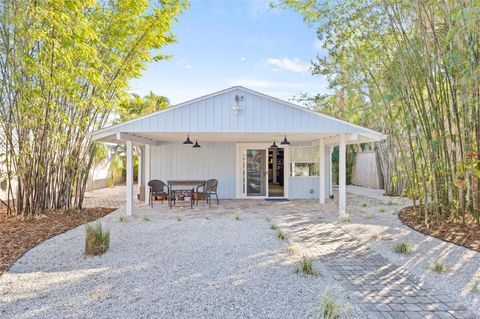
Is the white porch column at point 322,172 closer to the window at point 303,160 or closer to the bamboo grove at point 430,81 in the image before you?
the window at point 303,160

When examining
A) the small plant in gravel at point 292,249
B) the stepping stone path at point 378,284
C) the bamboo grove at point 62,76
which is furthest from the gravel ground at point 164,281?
the bamboo grove at point 62,76

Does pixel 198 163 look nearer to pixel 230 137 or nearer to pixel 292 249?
pixel 230 137

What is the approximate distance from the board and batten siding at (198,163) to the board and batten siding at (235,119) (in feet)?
12.3

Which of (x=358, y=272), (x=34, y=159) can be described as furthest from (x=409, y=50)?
(x=34, y=159)

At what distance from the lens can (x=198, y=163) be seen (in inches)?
420

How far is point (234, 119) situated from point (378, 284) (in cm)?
472

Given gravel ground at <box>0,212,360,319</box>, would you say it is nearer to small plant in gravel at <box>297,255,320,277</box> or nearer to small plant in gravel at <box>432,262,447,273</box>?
small plant in gravel at <box>297,255,320,277</box>

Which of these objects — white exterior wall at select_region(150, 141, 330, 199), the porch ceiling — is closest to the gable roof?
the porch ceiling

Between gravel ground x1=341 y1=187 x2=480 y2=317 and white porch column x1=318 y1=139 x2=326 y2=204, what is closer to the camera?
gravel ground x1=341 y1=187 x2=480 y2=317

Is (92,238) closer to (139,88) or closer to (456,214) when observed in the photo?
(139,88)

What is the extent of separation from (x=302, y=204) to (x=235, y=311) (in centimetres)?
702

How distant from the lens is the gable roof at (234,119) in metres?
6.85

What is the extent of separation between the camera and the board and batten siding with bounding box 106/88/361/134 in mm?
6852

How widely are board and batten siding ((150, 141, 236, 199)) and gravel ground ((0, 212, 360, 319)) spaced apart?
17.6ft
